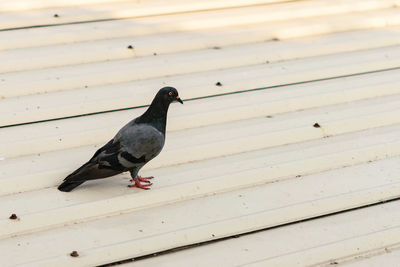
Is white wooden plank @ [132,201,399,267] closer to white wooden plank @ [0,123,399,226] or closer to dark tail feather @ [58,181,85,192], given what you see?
white wooden plank @ [0,123,399,226]

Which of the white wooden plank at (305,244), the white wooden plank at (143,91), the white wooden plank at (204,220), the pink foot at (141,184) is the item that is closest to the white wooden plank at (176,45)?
the white wooden plank at (143,91)

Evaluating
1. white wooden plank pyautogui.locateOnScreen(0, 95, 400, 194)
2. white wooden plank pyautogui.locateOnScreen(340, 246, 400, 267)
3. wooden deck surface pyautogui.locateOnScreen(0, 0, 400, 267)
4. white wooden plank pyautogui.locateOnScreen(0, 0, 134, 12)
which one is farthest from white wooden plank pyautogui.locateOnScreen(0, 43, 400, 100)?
white wooden plank pyautogui.locateOnScreen(340, 246, 400, 267)

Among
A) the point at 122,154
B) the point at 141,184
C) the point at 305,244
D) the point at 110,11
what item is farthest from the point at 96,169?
the point at 110,11

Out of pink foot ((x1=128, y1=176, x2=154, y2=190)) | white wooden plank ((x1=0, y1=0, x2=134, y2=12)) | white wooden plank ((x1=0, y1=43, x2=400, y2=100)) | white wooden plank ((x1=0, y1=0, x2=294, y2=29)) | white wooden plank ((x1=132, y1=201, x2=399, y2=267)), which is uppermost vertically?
white wooden plank ((x1=0, y1=0, x2=134, y2=12))

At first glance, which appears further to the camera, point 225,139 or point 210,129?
point 210,129

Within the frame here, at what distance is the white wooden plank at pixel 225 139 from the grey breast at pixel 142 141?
30 centimetres

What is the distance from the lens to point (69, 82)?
504cm

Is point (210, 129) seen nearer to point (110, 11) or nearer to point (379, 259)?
point (379, 259)

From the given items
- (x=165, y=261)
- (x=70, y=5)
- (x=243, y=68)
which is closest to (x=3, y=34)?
(x=70, y=5)

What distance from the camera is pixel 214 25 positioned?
19.6 feet

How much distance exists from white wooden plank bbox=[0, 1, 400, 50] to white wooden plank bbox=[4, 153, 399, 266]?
6.64 ft

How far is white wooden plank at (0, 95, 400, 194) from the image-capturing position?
4.12 meters

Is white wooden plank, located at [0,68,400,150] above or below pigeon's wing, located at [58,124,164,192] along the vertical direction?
above

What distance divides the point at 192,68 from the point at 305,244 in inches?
81.2
